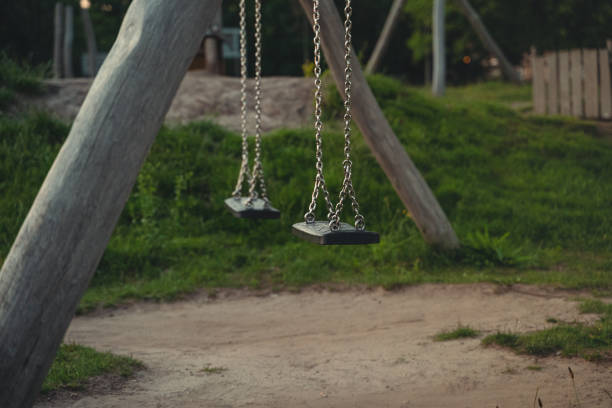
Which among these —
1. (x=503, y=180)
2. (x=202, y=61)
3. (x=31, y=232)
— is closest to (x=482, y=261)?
(x=503, y=180)

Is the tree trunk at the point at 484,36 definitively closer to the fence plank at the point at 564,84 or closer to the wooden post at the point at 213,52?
the fence plank at the point at 564,84

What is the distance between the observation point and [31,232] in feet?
8.19

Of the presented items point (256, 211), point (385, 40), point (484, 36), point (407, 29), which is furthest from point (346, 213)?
point (407, 29)

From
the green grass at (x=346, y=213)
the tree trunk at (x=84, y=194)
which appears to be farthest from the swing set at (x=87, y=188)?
the green grass at (x=346, y=213)

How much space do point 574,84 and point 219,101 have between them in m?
6.60

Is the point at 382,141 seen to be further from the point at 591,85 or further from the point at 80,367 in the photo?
the point at 591,85

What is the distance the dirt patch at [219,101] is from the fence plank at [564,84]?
5.00 metres

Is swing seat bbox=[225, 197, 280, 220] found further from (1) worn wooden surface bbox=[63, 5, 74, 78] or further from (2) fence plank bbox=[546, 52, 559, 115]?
(1) worn wooden surface bbox=[63, 5, 74, 78]

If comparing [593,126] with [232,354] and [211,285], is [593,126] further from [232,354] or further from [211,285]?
[232,354]

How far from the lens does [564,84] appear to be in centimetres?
1227

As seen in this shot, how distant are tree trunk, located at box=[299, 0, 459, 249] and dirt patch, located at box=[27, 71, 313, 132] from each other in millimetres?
3362

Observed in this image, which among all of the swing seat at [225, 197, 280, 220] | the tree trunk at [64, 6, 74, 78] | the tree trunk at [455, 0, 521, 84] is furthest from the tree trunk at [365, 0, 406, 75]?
the tree trunk at [64, 6, 74, 78]

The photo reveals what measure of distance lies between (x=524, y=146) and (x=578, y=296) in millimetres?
4727

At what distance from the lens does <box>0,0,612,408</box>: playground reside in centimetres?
264
